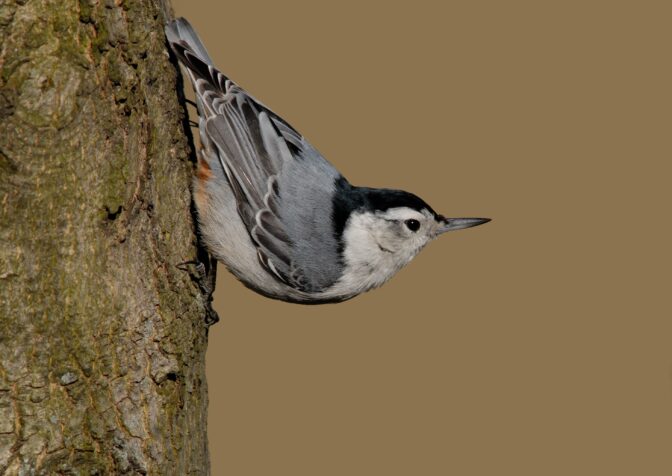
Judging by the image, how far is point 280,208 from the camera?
12.5ft

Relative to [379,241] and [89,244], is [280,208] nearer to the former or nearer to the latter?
[379,241]

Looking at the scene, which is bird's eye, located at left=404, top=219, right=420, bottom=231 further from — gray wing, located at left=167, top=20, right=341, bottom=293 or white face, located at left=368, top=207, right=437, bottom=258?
gray wing, located at left=167, top=20, right=341, bottom=293

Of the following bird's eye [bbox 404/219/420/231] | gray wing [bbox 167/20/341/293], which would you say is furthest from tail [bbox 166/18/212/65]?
bird's eye [bbox 404/219/420/231]

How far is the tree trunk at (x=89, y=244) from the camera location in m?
2.79

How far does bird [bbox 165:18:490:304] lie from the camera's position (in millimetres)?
3705

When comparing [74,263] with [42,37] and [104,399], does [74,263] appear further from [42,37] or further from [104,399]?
[42,37]

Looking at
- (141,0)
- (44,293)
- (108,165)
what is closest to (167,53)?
(141,0)

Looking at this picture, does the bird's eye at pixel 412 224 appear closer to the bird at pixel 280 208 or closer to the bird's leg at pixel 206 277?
the bird at pixel 280 208

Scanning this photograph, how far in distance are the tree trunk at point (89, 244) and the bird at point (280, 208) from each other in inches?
12.3

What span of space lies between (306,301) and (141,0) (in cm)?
162

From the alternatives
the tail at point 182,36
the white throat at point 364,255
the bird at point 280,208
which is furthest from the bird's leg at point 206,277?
the tail at point 182,36

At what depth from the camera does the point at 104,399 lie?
10.2ft

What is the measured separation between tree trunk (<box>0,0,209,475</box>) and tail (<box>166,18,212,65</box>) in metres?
0.06

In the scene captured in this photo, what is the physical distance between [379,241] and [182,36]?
4.50ft
